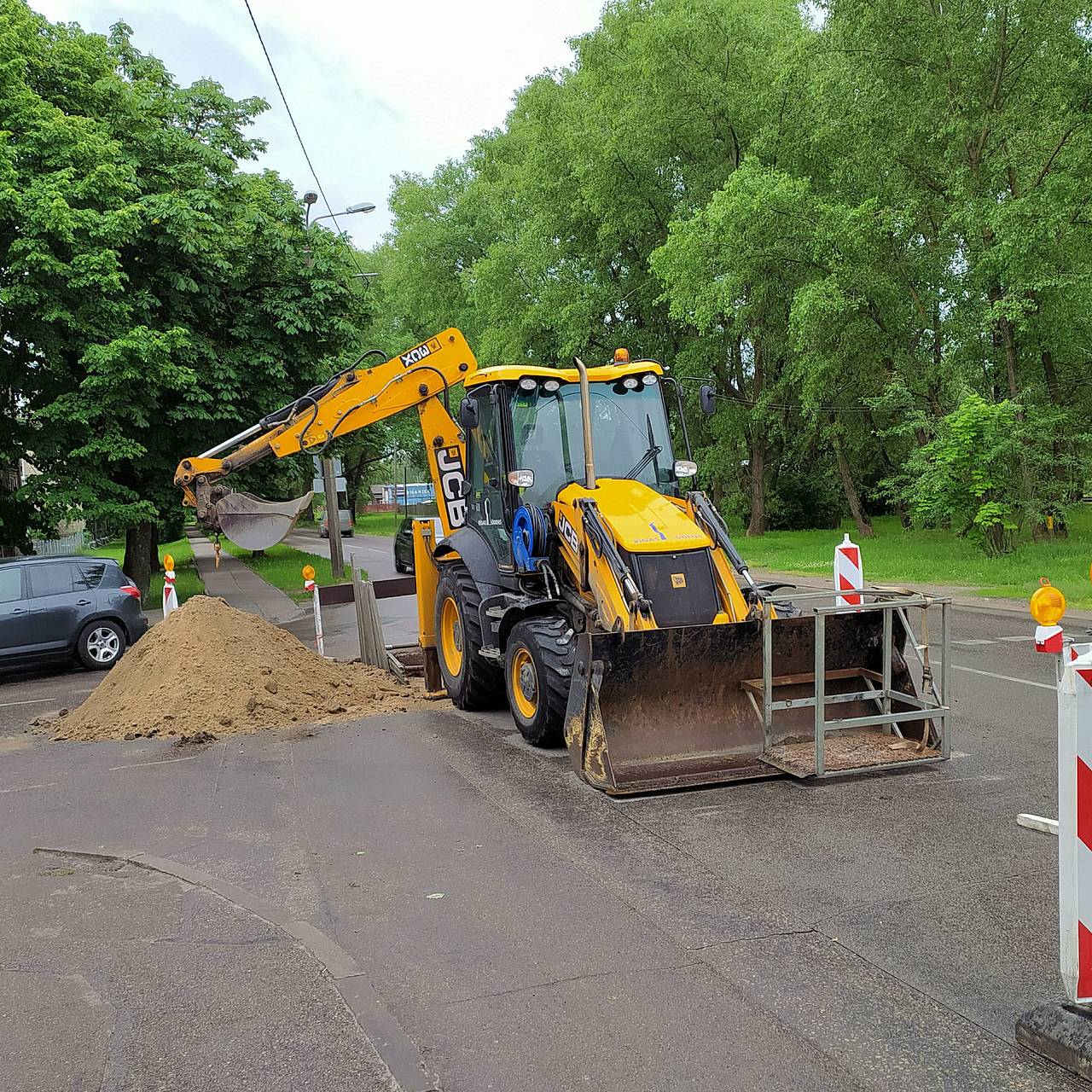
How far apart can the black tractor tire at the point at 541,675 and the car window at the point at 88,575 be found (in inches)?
359

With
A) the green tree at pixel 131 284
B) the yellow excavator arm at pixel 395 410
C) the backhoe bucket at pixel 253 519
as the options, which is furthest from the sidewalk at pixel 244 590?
the yellow excavator arm at pixel 395 410

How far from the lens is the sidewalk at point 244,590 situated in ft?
75.3

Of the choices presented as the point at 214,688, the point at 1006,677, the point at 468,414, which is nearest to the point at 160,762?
the point at 214,688

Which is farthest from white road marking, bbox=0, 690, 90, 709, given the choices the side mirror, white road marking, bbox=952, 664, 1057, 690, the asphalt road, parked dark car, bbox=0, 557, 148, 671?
white road marking, bbox=952, 664, 1057, 690

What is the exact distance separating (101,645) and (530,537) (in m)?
9.45

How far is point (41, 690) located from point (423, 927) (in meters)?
10.8

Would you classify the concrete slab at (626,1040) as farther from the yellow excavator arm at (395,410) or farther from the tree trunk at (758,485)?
the tree trunk at (758,485)

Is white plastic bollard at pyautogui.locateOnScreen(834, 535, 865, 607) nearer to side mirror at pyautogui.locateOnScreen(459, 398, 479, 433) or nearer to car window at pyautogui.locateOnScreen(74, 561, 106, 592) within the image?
side mirror at pyautogui.locateOnScreen(459, 398, 479, 433)

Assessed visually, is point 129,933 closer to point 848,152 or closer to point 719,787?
point 719,787

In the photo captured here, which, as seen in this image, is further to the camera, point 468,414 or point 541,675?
point 468,414

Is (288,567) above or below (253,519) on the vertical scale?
below

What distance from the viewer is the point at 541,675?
803 cm

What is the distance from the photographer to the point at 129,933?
5.23 meters

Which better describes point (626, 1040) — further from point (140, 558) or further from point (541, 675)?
point (140, 558)
